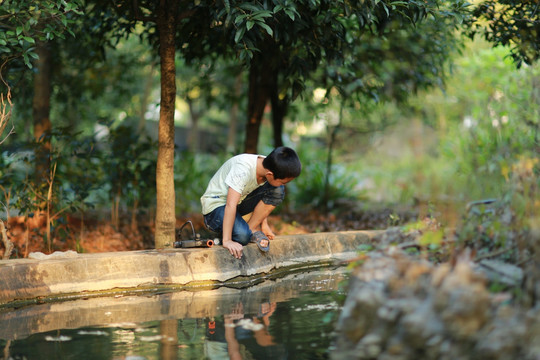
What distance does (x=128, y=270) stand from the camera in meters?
4.70

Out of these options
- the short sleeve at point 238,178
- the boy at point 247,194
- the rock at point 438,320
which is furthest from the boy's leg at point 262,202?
the rock at point 438,320

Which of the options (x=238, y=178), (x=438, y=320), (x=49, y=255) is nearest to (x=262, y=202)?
(x=238, y=178)

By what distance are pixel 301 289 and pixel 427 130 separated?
52.8 feet

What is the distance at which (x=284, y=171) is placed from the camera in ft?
16.7

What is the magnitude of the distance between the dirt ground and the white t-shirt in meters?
1.61

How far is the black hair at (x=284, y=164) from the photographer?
5.07m

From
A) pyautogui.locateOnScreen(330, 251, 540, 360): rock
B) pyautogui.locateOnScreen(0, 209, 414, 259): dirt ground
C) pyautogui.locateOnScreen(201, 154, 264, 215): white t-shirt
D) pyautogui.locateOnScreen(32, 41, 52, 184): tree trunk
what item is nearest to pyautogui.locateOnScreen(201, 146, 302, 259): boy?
pyautogui.locateOnScreen(201, 154, 264, 215): white t-shirt

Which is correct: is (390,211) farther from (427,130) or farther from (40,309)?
(427,130)

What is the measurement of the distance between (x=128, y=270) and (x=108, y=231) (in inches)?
107

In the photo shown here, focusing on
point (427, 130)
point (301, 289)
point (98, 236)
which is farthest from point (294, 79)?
point (427, 130)

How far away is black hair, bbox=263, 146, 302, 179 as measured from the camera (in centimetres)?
507

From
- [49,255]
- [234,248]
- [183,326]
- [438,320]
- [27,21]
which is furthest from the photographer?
[234,248]

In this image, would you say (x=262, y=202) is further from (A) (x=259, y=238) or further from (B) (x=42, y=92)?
(B) (x=42, y=92)

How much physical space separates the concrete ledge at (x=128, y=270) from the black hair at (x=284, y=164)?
0.74 meters
